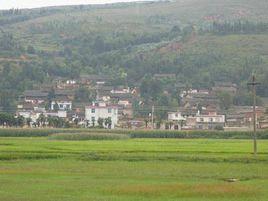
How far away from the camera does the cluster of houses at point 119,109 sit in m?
129

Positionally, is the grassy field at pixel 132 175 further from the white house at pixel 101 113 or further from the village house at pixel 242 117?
the white house at pixel 101 113

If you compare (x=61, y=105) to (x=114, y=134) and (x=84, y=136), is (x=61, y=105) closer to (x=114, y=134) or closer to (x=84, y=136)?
(x=114, y=134)

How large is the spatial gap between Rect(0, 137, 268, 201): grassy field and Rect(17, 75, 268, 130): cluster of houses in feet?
212

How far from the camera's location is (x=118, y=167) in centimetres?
4678

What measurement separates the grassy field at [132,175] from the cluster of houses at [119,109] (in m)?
64.5

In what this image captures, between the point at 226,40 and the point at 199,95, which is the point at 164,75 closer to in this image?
the point at 199,95

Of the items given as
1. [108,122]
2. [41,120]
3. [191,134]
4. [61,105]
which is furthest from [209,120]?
[191,134]

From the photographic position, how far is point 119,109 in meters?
147

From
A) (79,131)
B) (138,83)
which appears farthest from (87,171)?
(138,83)

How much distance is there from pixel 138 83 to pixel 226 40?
29.8 meters

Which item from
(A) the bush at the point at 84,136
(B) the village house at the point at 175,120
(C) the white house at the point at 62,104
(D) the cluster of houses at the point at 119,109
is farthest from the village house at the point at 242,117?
(A) the bush at the point at 84,136

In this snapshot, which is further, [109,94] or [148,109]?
[109,94]

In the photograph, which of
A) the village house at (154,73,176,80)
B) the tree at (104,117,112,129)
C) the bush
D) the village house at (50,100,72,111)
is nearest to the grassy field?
the bush

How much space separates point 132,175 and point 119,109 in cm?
10490
